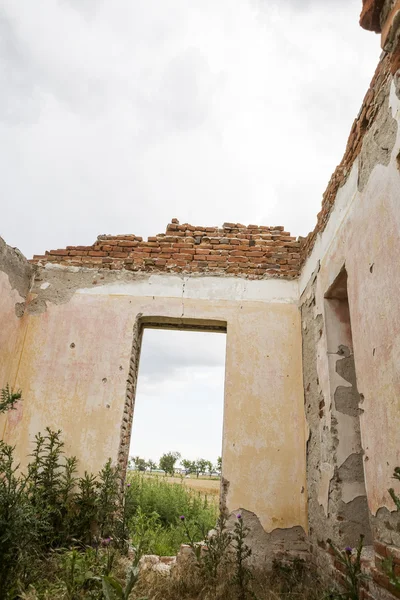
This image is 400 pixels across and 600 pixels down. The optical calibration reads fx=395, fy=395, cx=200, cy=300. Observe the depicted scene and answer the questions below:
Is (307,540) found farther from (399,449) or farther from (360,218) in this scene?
(360,218)

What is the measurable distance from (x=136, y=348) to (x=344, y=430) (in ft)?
8.45

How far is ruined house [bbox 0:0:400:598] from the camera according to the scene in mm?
2549

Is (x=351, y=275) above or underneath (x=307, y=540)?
above

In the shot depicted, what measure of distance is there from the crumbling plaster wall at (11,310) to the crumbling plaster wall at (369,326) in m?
3.37

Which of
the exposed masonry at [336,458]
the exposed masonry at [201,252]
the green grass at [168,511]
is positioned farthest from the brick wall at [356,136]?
the green grass at [168,511]

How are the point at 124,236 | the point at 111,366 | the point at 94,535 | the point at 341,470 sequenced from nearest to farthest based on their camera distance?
the point at 341,470
the point at 94,535
the point at 111,366
the point at 124,236

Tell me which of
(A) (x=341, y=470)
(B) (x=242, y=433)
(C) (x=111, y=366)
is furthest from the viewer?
(C) (x=111, y=366)

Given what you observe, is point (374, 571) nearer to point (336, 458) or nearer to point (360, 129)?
point (336, 458)

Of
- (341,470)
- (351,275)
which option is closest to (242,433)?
(341,470)

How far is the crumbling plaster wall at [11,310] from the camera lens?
4449 millimetres

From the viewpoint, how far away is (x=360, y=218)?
3.00m

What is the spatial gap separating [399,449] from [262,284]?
120 inches

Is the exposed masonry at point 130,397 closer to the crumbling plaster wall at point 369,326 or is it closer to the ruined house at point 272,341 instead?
the ruined house at point 272,341

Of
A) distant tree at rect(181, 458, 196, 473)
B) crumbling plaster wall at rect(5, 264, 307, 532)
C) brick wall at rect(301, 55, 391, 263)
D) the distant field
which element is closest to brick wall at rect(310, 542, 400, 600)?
crumbling plaster wall at rect(5, 264, 307, 532)
